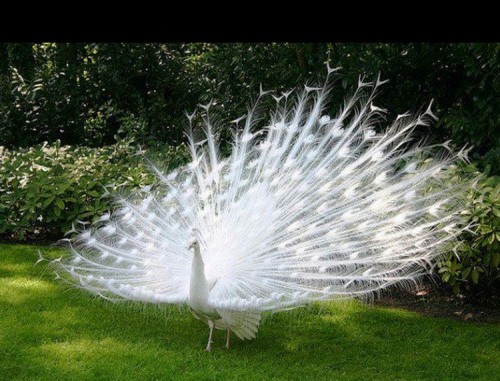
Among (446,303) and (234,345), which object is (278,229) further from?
(446,303)

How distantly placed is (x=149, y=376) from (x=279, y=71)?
534cm

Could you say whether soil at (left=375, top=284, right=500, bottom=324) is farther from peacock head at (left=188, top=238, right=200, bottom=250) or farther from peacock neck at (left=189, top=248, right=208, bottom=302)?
peacock head at (left=188, top=238, right=200, bottom=250)

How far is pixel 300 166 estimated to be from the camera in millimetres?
5340

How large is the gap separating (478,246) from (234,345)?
6.51 feet

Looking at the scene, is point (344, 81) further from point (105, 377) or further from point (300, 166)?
point (105, 377)

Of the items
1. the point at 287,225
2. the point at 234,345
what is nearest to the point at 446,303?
the point at 287,225

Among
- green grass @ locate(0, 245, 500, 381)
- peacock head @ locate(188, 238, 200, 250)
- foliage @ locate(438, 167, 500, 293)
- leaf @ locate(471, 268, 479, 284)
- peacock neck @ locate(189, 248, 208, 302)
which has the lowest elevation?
green grass @ locate(0, 245, 500, 381)

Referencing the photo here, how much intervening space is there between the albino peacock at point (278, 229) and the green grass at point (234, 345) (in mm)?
282

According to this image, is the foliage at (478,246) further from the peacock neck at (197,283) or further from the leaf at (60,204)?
the leaf at (60,204)

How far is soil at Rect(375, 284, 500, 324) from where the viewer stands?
18.3 feet

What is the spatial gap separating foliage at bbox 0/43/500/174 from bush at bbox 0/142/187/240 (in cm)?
157

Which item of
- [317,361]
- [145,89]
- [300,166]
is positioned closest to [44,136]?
[145,89]

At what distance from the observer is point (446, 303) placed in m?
5.82

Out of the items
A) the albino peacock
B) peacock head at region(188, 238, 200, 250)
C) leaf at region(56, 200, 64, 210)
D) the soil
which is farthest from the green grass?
leaf at region(56, 200, 64, 210)
